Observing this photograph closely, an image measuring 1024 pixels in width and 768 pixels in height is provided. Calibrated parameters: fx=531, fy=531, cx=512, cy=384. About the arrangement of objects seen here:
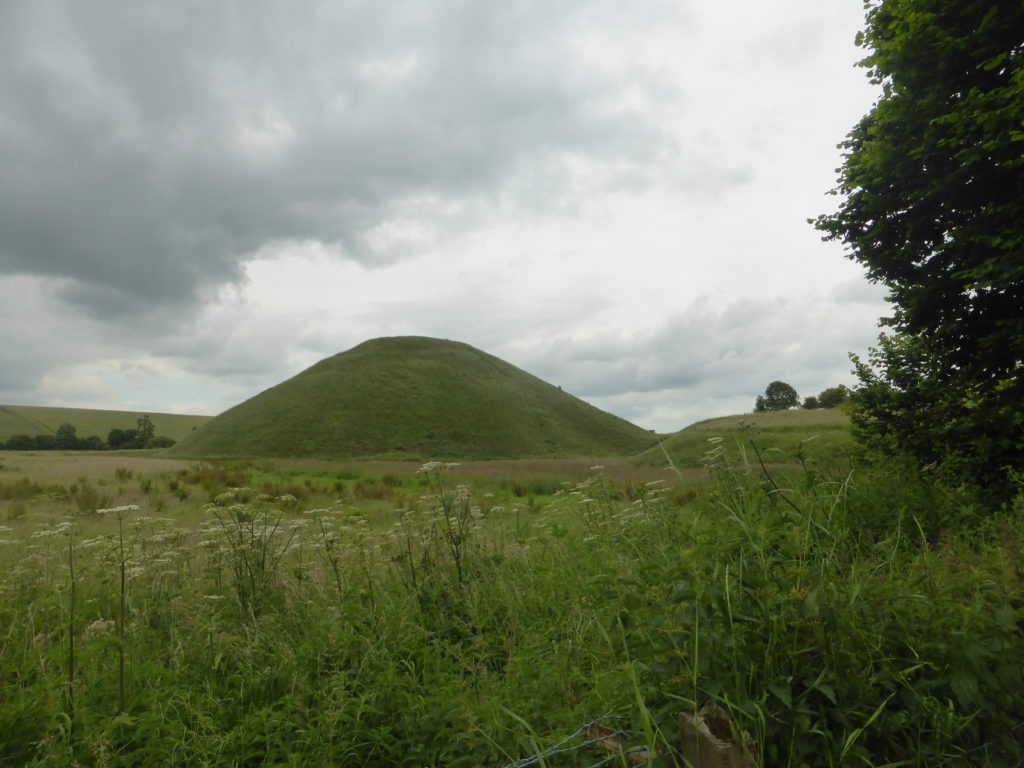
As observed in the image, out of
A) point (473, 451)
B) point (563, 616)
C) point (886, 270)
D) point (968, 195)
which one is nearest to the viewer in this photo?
point (563, 616)

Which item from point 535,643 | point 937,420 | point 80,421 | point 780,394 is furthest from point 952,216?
point 80,421

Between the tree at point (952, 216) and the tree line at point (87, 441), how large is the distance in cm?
10073

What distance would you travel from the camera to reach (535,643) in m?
4.25

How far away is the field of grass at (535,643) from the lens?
254 centimetres

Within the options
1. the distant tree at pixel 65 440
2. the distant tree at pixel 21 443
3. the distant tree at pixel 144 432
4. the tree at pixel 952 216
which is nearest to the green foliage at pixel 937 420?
the tree at pixel 952 216

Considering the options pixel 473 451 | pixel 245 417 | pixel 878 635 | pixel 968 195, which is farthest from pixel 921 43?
pixel 245 417

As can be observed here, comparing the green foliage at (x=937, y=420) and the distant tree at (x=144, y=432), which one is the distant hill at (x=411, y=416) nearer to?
the distant tree at (x=144, y=432)

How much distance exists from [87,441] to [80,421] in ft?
159

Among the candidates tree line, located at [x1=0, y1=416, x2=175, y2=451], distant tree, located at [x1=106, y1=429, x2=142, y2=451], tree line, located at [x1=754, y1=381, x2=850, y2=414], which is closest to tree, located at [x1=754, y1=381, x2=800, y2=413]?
tree line, located at [x1=754, y1=381, x2=850, y2=414]

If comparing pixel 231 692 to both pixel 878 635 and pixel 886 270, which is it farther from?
pixel 886 270

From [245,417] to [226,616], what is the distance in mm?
64780

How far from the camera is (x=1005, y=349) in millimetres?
6449

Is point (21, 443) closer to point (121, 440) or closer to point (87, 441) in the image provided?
point (87, 441)

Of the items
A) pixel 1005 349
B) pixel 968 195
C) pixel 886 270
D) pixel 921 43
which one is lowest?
pixel 1005 349
